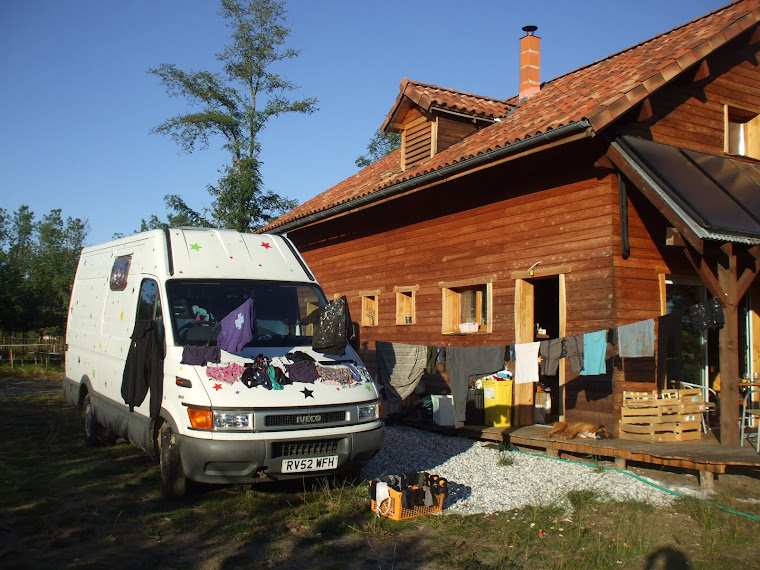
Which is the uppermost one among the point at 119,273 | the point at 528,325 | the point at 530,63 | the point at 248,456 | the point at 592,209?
the point at 530,63

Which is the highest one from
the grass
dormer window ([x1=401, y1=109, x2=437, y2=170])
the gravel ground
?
dormer window ([x1=401, y1=109, x2=437, y2=170])

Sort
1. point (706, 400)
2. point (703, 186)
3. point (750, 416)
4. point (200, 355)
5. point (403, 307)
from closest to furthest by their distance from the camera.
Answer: point (200, 355) → point (703, 186) → point (750, 416) → point (706, 400) → point (403, 307)

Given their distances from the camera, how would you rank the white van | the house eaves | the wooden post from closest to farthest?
the white van → the wooden post → the house eaves

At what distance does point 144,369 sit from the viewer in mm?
7047

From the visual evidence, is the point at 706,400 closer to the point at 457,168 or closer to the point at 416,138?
the point at 457,168

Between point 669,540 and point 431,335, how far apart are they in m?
7.67

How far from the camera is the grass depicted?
5.21 meters

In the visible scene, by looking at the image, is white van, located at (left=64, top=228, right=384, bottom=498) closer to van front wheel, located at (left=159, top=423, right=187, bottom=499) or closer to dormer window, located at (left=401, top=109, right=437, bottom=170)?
van front wheel, located at (left=159, top=423, right=187, bottom=499)

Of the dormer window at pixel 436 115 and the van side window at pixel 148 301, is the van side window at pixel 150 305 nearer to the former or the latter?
the van side window at pixel 148 301

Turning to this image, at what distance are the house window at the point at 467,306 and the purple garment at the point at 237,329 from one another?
587 centimetres

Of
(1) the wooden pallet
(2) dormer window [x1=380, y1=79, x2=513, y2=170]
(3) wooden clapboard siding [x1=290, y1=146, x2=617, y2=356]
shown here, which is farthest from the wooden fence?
(1) the wooden pallet

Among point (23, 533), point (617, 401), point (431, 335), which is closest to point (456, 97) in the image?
point (431, 335)

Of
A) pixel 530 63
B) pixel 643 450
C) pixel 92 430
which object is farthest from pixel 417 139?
pixel 92 430

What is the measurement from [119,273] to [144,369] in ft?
7.17
